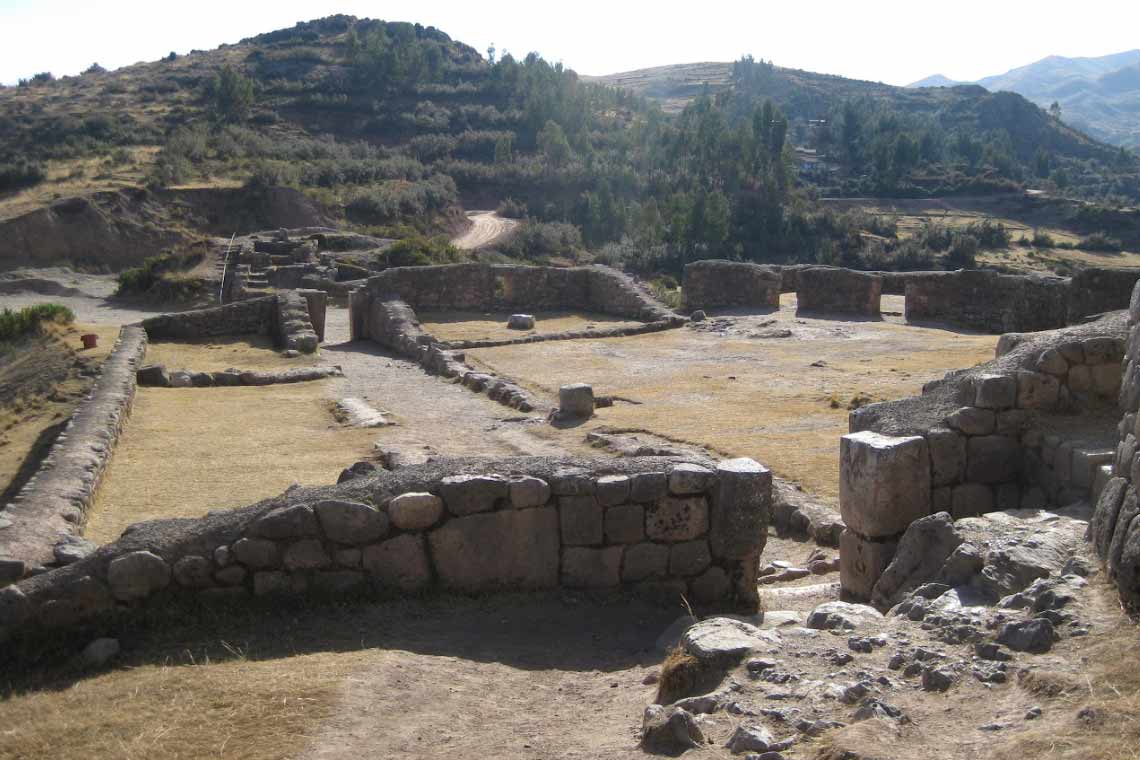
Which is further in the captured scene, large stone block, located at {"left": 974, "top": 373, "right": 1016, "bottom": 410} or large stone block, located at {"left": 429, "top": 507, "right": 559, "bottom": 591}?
large stone block, located at {"left": 974, "top": 373, "right": 1016, "bottom": 410}

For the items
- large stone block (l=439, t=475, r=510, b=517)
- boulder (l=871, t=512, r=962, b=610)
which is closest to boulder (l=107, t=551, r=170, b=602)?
large stone block (l=439, t=475, r=510, b=517)

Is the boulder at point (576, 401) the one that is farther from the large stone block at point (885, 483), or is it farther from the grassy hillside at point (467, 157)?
the grassy hillside at point (467, 157)

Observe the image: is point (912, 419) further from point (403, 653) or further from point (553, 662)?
point (403, 653)

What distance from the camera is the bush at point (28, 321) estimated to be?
24.6 m

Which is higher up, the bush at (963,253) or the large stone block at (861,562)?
the large stone block at (861,562)

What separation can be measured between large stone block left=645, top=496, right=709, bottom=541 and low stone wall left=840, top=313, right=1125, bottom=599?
1.37 m

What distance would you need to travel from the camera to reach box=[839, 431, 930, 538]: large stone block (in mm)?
8016

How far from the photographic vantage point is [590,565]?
736 cm

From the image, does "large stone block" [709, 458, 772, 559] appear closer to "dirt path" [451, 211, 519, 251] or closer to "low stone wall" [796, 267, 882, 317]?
"low stone wall" [796, 267, 882, 317]

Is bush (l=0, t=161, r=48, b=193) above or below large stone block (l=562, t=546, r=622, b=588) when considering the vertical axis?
above

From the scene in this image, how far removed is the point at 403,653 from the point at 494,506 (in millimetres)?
1252

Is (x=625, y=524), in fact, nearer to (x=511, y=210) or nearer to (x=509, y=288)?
(x=509, y=288)

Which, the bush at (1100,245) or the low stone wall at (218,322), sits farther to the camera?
the bush at (1100,245)

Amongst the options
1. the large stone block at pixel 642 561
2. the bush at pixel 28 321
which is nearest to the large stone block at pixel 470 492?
the large stone block at pixel 642 561
